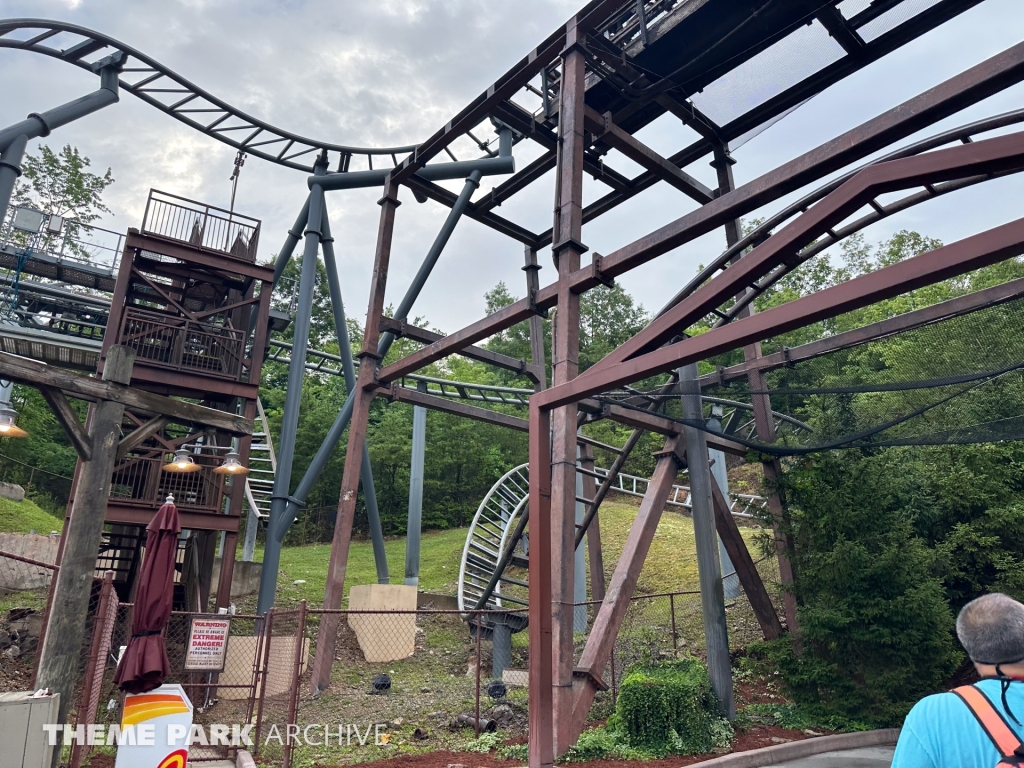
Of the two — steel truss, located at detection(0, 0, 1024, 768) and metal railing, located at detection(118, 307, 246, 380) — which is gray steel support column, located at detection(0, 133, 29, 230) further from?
metal railing, located at detection(118, 307, 246, 380)

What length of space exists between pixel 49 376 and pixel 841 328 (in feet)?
106

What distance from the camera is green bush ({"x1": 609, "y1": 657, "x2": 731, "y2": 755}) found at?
611cm

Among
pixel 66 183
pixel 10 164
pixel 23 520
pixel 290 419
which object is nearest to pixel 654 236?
pixel 290 419

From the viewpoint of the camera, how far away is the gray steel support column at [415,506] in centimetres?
1513

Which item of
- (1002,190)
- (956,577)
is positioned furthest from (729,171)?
(956,577)

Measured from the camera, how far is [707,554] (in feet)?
25.4

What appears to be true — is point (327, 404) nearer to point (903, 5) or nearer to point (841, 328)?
point (841, 328)

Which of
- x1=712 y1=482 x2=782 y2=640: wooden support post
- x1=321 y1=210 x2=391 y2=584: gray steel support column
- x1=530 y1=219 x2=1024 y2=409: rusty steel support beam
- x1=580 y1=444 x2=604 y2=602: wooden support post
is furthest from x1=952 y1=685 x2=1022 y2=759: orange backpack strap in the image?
x1=321 y1=210 x2=391 y2=584: gray steel support column

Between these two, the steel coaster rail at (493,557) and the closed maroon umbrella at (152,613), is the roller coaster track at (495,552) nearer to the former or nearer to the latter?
the steel coaster rail at (493,557)

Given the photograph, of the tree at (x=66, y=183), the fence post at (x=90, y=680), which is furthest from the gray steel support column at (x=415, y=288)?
the tree at (x=66, y=183)

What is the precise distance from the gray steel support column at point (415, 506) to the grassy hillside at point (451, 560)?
280cm

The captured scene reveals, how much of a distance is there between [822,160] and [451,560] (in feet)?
67.4

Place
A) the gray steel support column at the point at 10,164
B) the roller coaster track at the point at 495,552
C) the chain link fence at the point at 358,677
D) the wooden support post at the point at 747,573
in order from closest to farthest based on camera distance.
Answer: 1. the chain link fence at the point at 358,677
2. the wooden support post at the point at 747,573
3. the gray steel support column at the point at 10,164
4. the roller coaster track at the point at 495,552

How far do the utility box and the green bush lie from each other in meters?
4.66
